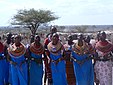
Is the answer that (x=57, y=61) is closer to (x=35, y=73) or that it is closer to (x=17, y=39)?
(x=35, y=73)

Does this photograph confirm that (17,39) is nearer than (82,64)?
Yes

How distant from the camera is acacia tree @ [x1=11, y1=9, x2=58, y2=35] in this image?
1628 inches

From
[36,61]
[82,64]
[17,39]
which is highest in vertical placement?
[17,39]

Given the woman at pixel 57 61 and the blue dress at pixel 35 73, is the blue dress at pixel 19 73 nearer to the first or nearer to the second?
the blue dress at pixel 35 73

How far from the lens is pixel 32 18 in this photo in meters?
42.2

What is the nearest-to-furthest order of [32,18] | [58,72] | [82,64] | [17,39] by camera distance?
[17,39], [82,64], [58,72], [32,18]

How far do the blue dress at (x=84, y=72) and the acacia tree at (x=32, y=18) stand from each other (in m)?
31.5

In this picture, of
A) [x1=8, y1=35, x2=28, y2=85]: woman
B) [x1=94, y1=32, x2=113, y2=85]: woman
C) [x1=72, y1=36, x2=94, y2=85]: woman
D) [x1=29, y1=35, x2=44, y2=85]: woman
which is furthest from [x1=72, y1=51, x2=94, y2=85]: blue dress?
[x1=8, y1=35, x2=28, y2=85]: woman

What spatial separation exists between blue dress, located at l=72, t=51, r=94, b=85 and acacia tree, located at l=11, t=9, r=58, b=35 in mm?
31497

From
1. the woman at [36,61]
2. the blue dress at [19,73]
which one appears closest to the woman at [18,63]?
the blue dress at [19,73]

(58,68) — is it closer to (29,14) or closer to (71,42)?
(71,42)

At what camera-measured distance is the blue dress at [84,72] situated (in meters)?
8.62

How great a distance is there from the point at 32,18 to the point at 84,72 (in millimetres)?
33963

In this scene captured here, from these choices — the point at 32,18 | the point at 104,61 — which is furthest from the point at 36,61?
the point at 32,18
